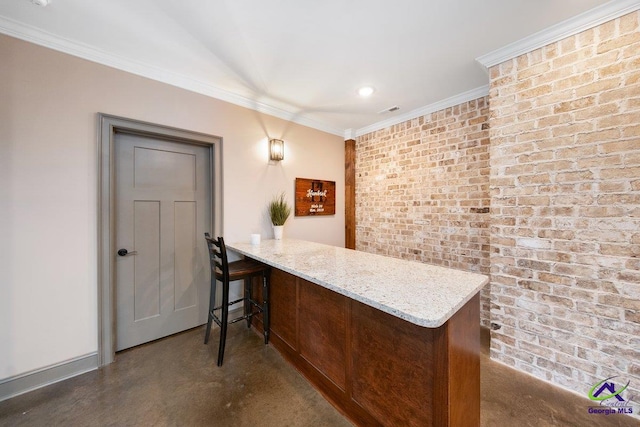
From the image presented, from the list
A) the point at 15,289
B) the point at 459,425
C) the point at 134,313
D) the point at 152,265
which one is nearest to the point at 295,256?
the point at 459,425

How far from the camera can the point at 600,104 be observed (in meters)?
1.67

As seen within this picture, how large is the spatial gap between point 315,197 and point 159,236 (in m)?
2.08

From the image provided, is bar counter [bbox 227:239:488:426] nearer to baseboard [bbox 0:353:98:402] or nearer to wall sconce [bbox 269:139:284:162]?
wall sconce [bbox 269:139:284:162]

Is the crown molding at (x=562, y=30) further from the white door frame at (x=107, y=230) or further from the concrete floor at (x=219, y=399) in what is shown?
the white door frame at (x=107, y=230)

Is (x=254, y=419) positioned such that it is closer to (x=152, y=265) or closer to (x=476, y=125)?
→ (x=152, y=265)

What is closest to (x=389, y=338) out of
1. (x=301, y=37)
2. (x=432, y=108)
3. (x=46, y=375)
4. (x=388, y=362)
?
(x=388, y=362)

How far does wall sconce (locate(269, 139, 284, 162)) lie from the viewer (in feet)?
10.1

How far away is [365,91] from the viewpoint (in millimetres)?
2775

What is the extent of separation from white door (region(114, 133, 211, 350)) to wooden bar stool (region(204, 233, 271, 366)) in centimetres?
41

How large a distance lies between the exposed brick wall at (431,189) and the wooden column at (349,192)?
0.14m

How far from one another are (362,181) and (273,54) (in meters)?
2.46

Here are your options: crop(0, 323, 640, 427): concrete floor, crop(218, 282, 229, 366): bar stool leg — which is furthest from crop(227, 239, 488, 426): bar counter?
crop(218, 282, 229, 366): bar stool leg

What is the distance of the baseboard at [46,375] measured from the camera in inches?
68.0

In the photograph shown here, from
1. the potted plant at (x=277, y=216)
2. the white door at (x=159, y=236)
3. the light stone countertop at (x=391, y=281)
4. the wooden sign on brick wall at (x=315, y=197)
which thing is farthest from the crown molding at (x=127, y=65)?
the light stone countertop at (x=391, y=281)
